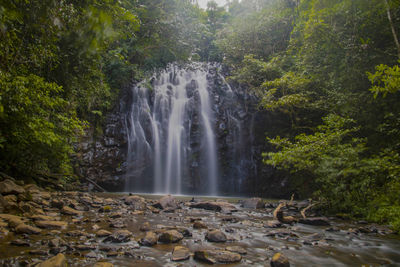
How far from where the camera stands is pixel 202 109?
56.5 feet

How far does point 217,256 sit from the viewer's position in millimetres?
2900

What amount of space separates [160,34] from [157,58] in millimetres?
2946

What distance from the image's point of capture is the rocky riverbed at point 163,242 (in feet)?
9.05

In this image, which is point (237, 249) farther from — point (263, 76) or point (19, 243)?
point (263, 76)

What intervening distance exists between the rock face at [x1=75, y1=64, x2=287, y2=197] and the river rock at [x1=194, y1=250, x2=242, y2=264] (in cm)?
1217

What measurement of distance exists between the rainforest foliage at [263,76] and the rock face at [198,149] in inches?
42.3

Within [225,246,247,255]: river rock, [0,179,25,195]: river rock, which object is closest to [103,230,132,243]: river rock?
[225,246,247,255]: river rock

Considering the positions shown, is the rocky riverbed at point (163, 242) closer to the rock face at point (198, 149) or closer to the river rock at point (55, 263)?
the river rock at point (55, 263)

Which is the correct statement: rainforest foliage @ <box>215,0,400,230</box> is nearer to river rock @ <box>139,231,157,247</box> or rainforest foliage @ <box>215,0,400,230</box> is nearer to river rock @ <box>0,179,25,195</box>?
river rock @ <box>139,231,157,247</box>

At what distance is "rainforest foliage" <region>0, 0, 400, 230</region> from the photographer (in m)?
4.34

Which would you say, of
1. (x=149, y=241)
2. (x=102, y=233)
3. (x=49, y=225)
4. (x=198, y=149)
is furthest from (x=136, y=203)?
(x=198, y=149)

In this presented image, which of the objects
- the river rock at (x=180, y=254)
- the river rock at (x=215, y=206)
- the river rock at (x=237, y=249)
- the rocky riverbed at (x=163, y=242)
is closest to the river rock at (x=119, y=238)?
the rocky riverbed at (x=163, y=242)

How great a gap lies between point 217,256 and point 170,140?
44.2 feet

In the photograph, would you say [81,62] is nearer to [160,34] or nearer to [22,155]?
[22,155]
